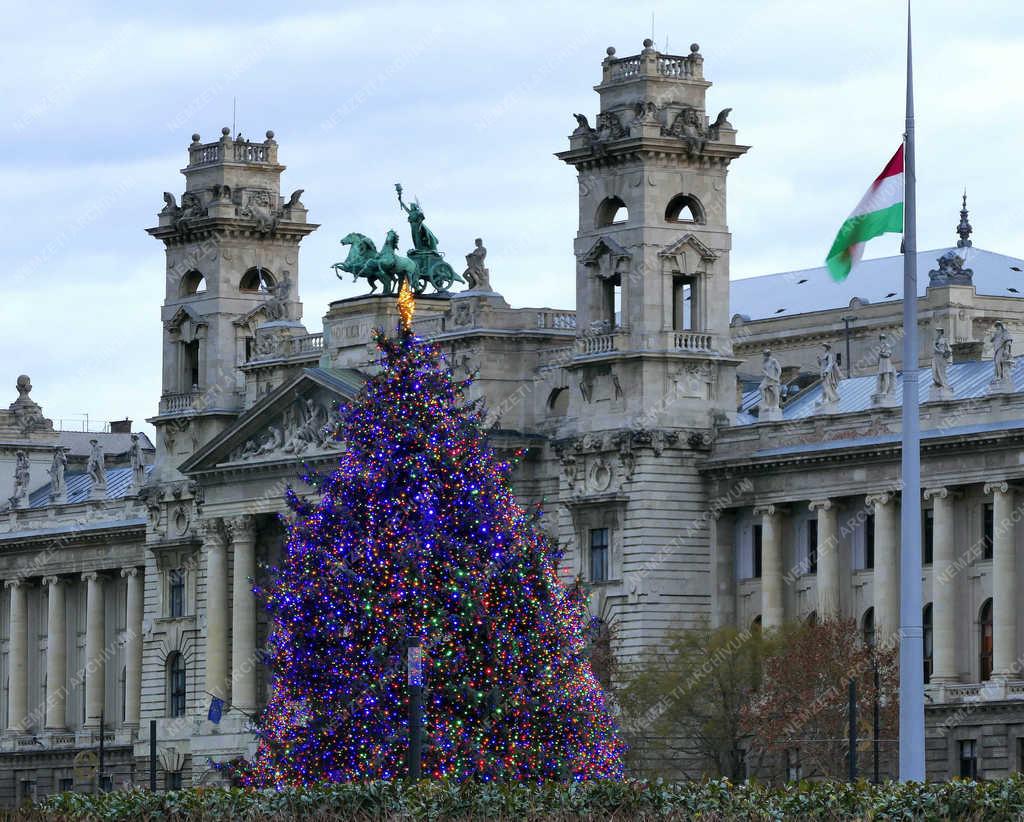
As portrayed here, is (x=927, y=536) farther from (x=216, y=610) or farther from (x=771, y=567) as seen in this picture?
(x=216, y=610)

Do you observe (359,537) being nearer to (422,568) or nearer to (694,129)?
(422,568)

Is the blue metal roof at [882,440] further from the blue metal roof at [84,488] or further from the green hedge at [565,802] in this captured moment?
the blue metal roof at [84,488]

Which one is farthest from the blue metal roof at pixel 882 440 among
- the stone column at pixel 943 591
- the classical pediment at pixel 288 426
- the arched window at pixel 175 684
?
the arched window at pixel 175 684

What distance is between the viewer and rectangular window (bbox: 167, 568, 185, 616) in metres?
145

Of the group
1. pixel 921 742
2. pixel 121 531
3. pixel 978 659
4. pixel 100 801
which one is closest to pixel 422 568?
pixel 100 801

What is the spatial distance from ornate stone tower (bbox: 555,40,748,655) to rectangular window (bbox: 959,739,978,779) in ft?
43.5

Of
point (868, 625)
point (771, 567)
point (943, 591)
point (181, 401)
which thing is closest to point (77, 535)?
point (181, 401)

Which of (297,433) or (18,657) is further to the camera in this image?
(18,657)

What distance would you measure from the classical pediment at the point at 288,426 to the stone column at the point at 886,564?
77.7 feet

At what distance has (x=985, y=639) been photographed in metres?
110

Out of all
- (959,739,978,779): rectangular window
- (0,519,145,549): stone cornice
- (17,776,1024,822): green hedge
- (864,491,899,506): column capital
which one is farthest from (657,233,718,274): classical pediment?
(17,776,1024,822): green hedge

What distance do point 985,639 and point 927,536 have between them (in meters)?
4.68

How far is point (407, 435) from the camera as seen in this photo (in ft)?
261

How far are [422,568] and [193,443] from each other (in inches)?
2685
